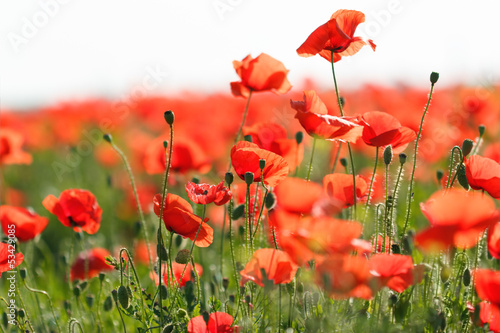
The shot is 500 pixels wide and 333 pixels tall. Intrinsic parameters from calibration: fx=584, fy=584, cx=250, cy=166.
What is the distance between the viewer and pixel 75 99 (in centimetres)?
761

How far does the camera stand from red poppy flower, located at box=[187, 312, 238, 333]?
1544mm

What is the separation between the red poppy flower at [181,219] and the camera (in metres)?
1.65

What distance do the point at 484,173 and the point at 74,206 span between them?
1.40 meters

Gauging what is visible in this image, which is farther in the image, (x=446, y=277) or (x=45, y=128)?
(x=45, y=128)

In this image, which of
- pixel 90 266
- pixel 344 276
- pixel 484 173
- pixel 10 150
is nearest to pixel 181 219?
pixel 344 276

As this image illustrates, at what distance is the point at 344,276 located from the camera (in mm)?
1293

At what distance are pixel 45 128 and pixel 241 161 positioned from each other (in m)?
6.24

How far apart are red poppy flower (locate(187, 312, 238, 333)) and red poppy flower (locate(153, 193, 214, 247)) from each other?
8.5 inches

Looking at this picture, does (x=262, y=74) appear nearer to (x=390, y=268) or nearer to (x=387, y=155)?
(x=387, y=155)

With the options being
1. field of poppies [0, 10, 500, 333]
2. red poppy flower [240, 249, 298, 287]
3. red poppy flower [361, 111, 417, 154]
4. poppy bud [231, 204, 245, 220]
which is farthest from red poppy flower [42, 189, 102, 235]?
red poppy flower [361, 111, 417, 154]

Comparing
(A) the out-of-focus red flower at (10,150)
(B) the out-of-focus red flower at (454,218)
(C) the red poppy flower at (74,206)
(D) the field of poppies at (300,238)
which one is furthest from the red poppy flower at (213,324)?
(A) the out-of-focus red flower at (10,150)

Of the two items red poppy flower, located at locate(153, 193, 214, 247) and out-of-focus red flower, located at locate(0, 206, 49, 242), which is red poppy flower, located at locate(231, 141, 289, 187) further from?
out-of-focus red flower, located at locate(0, 206, 49, 242)

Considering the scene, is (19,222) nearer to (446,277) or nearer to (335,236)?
(335,236)

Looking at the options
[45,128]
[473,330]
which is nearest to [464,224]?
[473,330]
